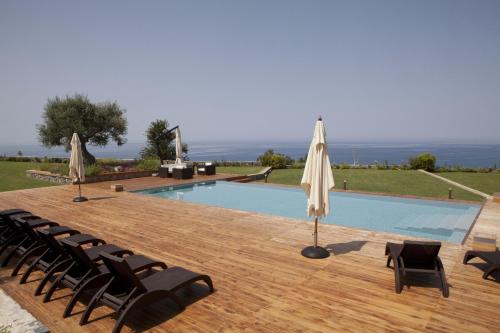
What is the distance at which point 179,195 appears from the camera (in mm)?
14453

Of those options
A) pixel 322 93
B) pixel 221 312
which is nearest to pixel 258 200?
pixel 221 312

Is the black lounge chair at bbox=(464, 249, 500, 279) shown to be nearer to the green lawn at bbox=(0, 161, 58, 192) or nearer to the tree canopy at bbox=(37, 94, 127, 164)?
the green lawn at bbox=(0, 161, 58, 192)

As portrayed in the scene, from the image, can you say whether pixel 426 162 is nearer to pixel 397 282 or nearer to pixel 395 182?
pixel 395 182

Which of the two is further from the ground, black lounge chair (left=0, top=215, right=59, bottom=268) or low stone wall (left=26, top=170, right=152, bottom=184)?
low stone wall (left=26, top=170, right=152, bottom=184)

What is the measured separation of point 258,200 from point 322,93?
78.5 m

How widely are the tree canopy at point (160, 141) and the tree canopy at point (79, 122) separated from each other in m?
4.10

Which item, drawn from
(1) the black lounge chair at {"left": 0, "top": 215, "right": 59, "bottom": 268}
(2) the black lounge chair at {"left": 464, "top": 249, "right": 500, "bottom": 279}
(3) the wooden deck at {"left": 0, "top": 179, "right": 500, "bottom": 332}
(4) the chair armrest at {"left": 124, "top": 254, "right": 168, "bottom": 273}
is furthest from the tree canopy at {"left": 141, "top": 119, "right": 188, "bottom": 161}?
(2) the black lounge chair at {"left": 464, "top": 249, "right": 500, "bottom": 279}

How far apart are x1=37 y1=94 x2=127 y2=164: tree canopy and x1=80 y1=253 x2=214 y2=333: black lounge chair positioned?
2003cm

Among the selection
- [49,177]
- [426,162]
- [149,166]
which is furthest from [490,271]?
[426,162]

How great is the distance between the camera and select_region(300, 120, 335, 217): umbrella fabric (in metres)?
5.62

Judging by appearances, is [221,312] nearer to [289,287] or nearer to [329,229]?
[289,287]

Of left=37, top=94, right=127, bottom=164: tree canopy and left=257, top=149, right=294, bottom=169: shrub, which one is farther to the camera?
left=257, top=149, right=294, bottom=169: shrub

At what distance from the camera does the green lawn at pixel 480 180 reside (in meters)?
15.9

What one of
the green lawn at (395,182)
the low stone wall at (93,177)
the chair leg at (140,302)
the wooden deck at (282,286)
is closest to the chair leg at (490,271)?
the wooden deck at (282,286)
